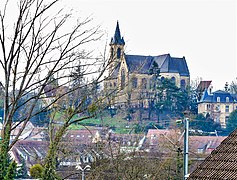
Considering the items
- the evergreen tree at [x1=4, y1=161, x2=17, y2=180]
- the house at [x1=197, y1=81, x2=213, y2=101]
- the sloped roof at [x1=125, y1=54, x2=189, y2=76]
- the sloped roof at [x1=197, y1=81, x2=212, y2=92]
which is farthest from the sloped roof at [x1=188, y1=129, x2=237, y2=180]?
the sloped roof at [x1=125, y1=54, x2=189, y2=76]

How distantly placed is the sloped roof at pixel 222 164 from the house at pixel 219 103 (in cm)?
8280

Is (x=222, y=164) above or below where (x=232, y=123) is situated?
above

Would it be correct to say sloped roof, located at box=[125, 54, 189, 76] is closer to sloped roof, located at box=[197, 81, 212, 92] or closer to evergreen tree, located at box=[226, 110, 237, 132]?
sloped roof, located at box=[197, 81, 212, 92]

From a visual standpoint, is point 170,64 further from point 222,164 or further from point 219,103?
point 222,164

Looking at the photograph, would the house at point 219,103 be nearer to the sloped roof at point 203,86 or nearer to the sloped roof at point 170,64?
the sloped roof at point 203,86

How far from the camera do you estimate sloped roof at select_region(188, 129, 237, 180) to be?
562 centimetres

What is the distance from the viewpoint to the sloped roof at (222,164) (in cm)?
562

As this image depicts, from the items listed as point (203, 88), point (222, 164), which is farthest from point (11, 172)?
point (203, 88)

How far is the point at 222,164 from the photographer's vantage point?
5.82 m

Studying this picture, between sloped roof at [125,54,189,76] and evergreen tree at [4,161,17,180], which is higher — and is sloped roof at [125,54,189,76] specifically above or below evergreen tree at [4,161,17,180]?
above

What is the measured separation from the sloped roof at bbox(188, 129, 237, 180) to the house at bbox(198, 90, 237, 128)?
82.8 m

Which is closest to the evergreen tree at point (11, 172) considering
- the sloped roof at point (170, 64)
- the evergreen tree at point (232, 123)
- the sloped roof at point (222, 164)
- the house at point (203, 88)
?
the sloped roof at point (222, 164)

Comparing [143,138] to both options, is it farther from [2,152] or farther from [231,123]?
[2,152]

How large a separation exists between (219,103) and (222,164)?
3438 inches
